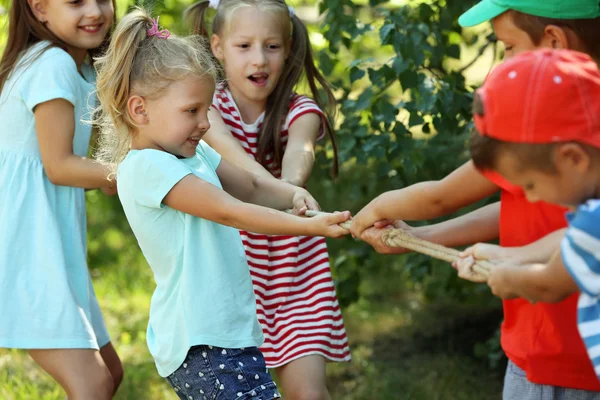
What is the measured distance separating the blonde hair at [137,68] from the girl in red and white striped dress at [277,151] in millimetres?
478

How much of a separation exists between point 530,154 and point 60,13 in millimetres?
1910

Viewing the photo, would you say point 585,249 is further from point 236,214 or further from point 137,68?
point 137,68

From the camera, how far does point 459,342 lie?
14.6 feet

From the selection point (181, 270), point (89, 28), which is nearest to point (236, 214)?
point (181, 270)

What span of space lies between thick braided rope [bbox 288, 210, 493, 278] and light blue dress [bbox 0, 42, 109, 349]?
930 mm

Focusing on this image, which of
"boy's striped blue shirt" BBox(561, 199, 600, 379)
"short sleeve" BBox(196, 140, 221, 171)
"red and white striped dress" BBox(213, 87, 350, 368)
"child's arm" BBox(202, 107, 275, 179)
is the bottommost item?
"red and white striped dress" BBox(213, 87, 350, 368)

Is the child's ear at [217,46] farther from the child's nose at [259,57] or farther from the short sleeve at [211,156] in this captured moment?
the short sleeve at [211,156]

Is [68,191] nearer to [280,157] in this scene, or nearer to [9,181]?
[9,181]

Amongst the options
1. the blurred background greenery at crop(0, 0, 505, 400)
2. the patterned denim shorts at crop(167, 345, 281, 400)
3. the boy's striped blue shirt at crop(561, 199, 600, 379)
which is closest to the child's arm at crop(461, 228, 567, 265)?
the boy's striped blue shirt at crop(561, 199, 600, 379)

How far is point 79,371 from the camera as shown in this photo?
2.87 meters

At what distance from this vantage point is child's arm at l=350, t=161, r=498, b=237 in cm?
212

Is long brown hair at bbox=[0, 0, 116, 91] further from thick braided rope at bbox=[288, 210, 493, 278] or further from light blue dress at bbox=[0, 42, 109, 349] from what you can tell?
thick braided rope at bbox=[288, 210, 493, 278]

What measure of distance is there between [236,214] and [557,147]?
0.95 m

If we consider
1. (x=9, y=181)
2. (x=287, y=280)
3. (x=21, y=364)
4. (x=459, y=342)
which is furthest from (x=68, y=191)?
(x=459, y=342)
